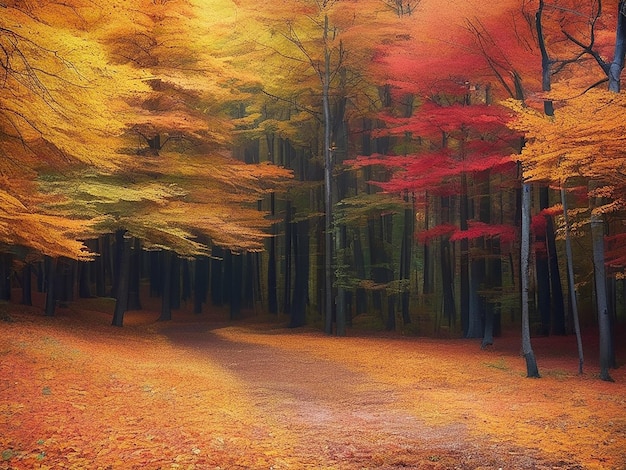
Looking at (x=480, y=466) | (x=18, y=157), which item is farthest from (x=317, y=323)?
(x=480, y=466)

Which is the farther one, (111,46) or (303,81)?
(303,81)

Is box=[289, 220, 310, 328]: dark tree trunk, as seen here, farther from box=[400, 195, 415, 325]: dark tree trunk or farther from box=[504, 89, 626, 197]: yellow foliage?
box=[504, 89, 626, 197]: yellow foliage

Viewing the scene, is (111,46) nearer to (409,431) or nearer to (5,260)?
(5,260)

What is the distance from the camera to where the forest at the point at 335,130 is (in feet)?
31.8

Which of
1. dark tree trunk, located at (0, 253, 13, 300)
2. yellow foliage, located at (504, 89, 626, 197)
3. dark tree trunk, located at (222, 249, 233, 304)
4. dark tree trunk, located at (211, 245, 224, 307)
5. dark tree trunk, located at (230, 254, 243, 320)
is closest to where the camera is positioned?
yellow foliage, located at (504, 89, 626, 197)

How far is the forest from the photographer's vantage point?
381 inches

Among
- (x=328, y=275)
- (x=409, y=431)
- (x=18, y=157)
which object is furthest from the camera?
(x=328, y=275)

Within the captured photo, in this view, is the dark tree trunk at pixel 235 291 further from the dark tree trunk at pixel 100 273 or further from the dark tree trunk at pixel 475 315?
the dark tree trunk at pixel 475 315

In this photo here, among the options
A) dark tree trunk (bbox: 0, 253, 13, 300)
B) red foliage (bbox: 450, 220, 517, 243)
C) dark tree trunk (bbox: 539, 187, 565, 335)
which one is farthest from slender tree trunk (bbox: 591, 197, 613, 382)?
dark tree trunk (bbox: 0, 253, 13, 300)

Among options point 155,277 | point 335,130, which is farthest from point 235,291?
point 155,277

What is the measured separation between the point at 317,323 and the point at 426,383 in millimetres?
17093

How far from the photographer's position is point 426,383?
11805 mm

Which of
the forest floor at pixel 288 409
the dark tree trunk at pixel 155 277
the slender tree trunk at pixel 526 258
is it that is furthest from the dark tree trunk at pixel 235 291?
the slender tree trunk at pixel 526 258

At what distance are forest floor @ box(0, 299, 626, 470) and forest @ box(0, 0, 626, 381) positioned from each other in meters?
2.14
